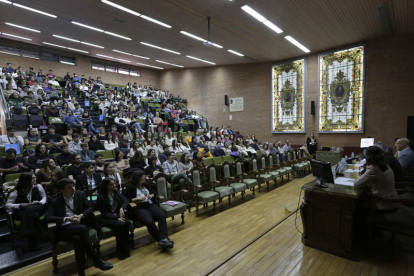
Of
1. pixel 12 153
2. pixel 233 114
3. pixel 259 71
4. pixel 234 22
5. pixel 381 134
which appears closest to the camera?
pixel 12 153

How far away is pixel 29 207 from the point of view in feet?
8.50

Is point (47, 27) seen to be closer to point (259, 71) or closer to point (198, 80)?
point (198, 80)

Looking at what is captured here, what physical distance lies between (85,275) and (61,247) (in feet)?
1.23

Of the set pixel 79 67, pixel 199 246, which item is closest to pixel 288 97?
pixel 199 246

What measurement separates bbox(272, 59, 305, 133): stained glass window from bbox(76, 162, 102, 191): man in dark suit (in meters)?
8.52

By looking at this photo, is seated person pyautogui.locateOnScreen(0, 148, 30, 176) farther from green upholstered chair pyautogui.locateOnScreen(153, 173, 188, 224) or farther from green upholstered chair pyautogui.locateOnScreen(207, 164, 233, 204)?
green upholstered chair pyautogui.locateOnScreen(207, 164, 233, 204)

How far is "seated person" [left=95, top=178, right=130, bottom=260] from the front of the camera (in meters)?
2.48

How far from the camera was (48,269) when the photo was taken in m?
2.30

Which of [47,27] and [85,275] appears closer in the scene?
[85,275]

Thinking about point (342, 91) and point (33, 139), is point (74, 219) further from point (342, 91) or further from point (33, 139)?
point (342, 91)

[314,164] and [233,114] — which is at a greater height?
[233,114]

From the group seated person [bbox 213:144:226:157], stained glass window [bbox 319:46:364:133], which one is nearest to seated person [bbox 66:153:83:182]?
seated person [bbox 213:144:226:157]

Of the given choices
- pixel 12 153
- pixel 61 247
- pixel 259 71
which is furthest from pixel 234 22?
pixel 61 247

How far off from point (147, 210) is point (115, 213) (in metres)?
0.41
